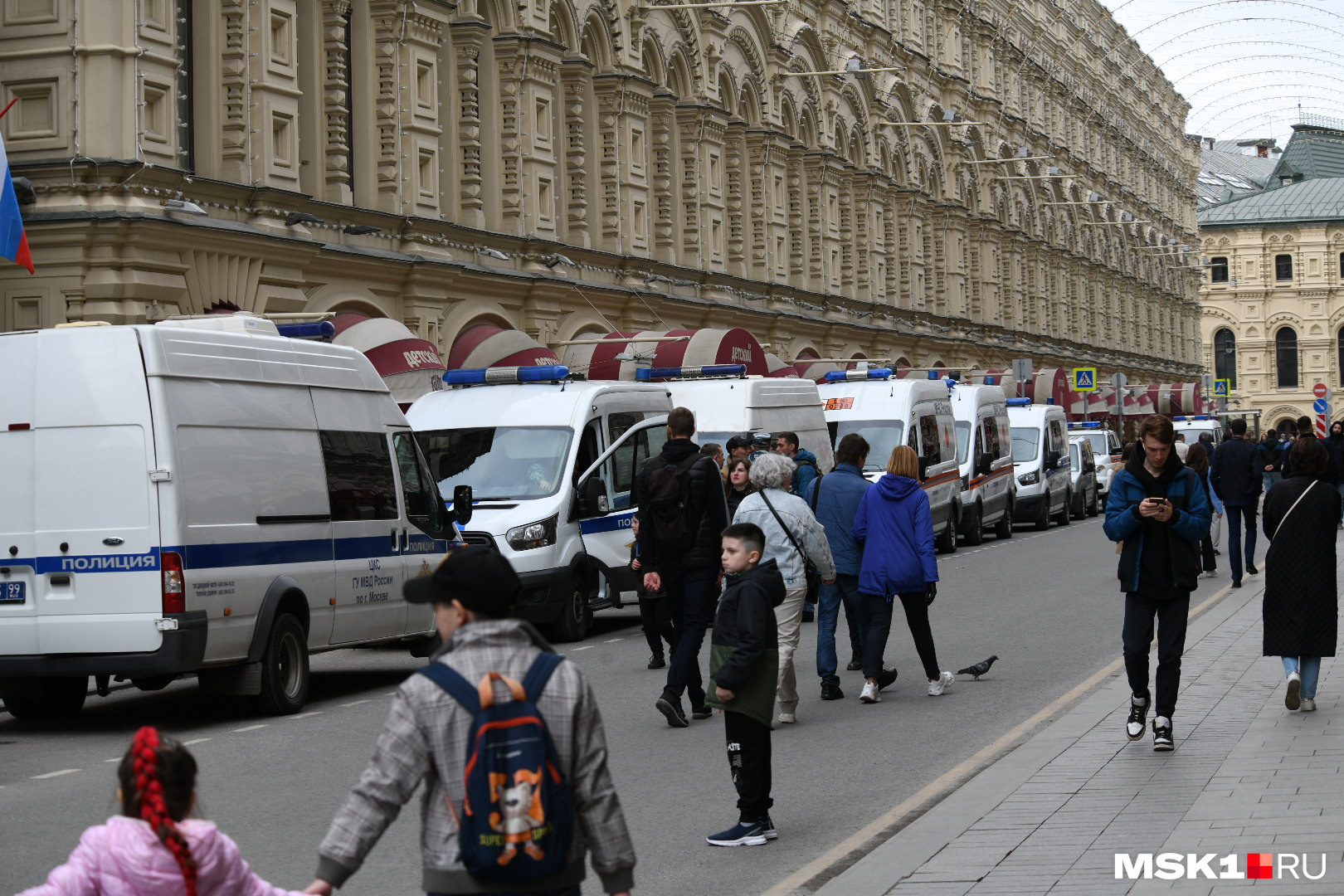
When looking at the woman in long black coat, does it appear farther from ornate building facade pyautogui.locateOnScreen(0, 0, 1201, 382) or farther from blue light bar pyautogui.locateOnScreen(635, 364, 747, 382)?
ornate building facade pyautogui.locateOnScreen(0, 0, 1201, 382)

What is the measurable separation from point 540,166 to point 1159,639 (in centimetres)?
2310

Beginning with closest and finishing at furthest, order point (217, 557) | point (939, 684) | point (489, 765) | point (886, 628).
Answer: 1. point (489, 765)
2. point (217, 557)
3. point (886, 628)
4. point (939, 684)

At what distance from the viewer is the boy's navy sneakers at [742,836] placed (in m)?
8.47

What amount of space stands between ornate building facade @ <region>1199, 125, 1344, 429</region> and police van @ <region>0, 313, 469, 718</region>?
111953mm

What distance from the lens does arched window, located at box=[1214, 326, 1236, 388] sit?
4823 inches

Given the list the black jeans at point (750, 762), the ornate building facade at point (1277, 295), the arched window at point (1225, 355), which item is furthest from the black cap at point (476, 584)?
the arched window at point (1225, 355)

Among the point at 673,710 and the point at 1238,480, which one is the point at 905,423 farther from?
the point at 673,710

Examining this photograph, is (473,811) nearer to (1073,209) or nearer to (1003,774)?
(1003,774)

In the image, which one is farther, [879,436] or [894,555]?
[879,436]

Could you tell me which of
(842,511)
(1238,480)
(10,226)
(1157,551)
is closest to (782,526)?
(842,511)

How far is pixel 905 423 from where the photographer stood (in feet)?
92.6

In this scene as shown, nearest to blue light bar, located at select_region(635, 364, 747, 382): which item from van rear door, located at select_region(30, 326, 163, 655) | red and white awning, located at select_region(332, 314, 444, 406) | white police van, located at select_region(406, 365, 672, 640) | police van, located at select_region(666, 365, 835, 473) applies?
police van, located at select_region(666, 365, 835, 473)

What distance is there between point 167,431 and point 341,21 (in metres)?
16.1

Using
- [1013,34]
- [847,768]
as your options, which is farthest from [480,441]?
[1013,34]
